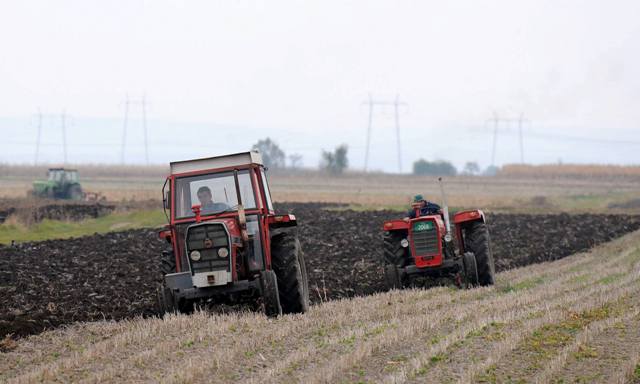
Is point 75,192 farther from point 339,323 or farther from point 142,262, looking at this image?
point 339,323

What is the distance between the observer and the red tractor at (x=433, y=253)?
18.0m

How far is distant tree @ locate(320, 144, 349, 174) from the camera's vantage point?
110500mm

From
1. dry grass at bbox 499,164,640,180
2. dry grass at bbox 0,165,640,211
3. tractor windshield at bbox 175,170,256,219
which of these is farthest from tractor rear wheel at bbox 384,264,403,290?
dry grass at bbox 499,164,640,180

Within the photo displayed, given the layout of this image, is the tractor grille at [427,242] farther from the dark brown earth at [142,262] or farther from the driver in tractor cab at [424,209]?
the dark brown earth at [142,262]

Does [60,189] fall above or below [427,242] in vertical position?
above

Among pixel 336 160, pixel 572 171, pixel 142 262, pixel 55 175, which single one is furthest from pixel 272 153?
pixel 142 262

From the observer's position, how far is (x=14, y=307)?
15539mm

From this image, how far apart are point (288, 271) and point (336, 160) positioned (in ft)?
322

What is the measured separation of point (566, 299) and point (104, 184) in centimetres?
6875

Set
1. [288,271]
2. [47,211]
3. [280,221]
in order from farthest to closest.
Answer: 1. [47,211]
2. [280,221]
3. [288,271]

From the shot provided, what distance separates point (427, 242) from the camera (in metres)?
18.2

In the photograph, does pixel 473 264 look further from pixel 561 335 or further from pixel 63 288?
pixel 63 288

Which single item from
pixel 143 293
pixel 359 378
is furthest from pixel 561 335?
pixel 143 293

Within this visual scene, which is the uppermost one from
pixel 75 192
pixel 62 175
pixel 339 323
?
pixel 62 175
